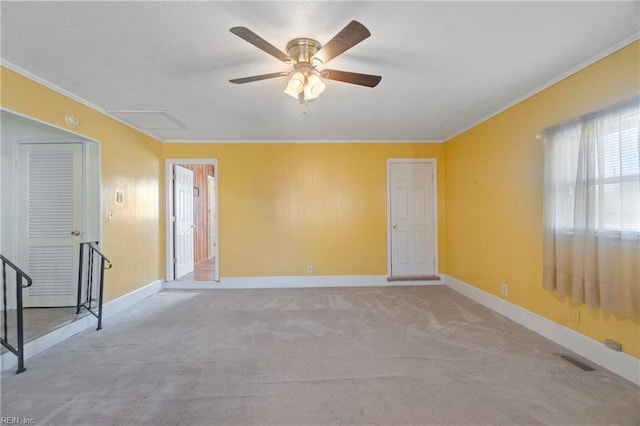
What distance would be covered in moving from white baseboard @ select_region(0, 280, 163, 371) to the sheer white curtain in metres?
4.82

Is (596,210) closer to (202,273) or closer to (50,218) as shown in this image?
(50,218)

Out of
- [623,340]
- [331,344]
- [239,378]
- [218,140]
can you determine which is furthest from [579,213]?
[218,140]

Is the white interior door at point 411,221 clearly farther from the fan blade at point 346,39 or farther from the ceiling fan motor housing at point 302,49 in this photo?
the fan blade at point 346,39

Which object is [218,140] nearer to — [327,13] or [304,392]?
[327,13]

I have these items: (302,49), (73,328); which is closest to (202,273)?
(73,328)

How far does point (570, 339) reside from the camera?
2.59 meters

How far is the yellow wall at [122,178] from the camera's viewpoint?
8.55 feet

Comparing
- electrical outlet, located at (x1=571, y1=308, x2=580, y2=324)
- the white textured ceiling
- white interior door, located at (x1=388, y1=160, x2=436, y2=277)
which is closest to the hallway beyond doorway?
the white textured ceiling

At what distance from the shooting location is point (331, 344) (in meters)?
2.74

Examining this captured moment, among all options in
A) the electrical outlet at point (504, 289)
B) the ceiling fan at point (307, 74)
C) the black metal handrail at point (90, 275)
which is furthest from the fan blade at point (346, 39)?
the electrical outlet at point (504, 289)

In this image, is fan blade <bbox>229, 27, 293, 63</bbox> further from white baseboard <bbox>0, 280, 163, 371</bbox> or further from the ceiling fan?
white baseboard <bbox>0, 280, 163, 371</bbox>

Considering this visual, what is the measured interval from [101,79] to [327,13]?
7.48ft

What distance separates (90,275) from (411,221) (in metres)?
4.70

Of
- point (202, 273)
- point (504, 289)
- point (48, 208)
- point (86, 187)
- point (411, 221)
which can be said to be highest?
point (86, 187)
